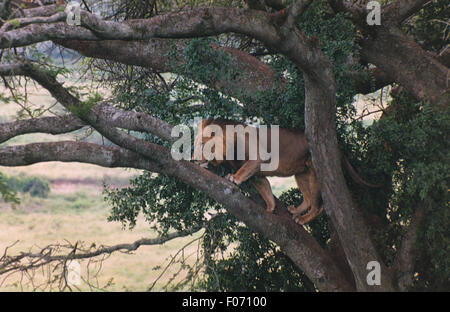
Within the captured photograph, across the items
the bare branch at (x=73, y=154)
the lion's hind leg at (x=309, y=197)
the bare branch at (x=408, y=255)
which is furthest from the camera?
the lion's hind leg at (x=309, y=197)

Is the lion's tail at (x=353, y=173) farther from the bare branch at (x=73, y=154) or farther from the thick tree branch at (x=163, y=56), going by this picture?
the bare branch at (x=73, y=154)

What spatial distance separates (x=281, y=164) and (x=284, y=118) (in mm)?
693

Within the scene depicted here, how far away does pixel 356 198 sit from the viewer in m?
8.02

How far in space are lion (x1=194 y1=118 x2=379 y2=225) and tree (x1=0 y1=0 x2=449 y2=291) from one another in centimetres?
26

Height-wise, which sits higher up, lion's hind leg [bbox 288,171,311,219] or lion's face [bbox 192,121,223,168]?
lion's face [bbox 192,121,223,168]

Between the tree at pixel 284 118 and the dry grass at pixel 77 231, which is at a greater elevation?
the dry grass at pixel 77 231

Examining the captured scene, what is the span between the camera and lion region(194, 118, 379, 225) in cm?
699

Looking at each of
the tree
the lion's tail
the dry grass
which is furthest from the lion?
the dry grass

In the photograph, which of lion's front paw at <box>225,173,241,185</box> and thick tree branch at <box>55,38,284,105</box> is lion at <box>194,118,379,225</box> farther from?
thick tree branch at <box>55,38,284,105</box>

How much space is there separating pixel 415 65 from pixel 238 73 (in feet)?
7.90

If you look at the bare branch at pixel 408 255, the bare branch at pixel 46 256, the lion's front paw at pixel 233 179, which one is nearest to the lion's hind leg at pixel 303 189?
the lion's front paw at pixel 233 179

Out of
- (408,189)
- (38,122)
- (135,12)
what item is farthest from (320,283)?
(135,12)

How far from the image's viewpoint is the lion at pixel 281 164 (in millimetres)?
6988

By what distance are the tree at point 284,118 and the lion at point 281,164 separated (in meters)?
0.26
